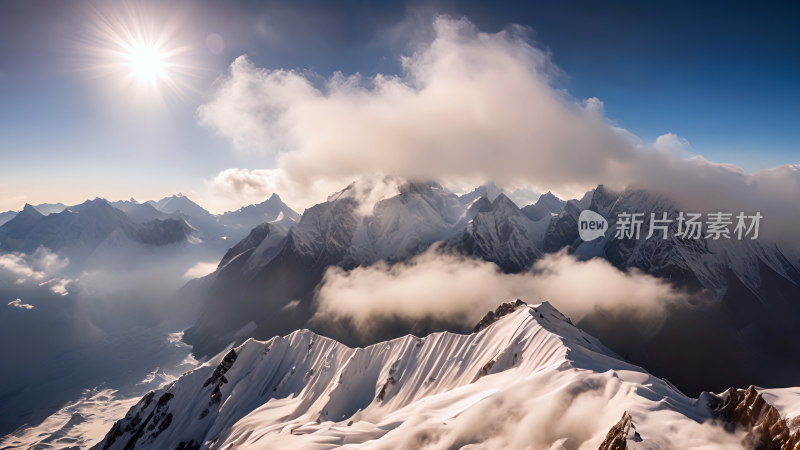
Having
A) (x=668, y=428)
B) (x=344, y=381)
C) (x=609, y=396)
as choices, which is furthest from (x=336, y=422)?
(x=668, y=428)

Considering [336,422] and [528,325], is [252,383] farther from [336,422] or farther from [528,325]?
[528,325]

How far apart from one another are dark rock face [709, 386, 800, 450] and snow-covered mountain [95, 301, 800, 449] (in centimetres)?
19

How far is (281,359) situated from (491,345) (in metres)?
105

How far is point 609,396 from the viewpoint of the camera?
70250 millimetres

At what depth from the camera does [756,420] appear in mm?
49188

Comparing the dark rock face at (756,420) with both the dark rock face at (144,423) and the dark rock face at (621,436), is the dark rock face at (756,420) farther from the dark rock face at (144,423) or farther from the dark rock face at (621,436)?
the dark rock face at (144,423)

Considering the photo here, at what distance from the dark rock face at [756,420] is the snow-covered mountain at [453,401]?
19 cm

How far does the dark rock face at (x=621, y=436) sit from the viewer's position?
4903 cm

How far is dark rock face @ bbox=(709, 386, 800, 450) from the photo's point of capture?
4306 cm

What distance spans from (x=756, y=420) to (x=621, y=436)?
1798cm

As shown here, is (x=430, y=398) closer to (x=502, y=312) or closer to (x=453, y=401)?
(x=453, y=401)

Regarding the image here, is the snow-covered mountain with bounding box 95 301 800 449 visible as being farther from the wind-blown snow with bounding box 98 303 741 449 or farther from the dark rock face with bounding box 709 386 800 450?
the wind-blown snow with bounding box 98 303 741 449

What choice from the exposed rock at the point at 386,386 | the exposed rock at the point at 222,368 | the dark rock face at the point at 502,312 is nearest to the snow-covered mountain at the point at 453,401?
the exposed rock at the point at 222,368

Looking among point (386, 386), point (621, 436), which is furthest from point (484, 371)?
point (621, 436)
